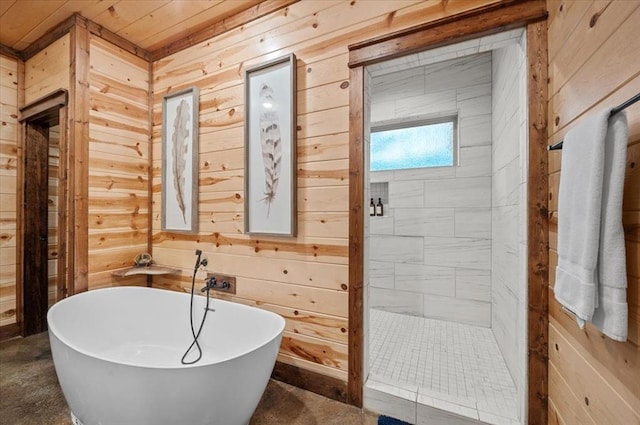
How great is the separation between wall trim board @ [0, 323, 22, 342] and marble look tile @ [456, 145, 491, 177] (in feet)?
14.7

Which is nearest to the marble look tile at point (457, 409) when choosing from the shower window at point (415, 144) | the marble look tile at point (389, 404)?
the marble look tile at point (389, 404)

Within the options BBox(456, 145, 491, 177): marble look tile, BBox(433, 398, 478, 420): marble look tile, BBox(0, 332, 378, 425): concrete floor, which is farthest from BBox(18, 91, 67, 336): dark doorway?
BBox(456, 145, 491, 177): marble look tile

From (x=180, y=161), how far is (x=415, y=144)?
94.9 inches

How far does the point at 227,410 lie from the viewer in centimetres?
124

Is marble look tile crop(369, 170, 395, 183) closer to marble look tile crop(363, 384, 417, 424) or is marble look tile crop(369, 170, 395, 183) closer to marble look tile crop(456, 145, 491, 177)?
marble look tile crop(456, 145, 491, 177)

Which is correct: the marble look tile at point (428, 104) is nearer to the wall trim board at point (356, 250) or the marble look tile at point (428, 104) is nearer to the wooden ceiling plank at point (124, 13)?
the wall trim board at point (356, 250)

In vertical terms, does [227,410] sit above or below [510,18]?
below

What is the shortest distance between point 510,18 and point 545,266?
120cm

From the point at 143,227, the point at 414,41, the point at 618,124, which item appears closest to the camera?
the point at 618,124

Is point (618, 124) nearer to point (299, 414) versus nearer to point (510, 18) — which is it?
point (510, 18)

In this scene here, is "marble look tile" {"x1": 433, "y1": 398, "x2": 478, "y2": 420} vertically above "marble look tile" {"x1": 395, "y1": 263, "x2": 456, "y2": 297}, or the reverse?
"marble look tile" {"x1": 395, "y1": 263, "x2": 456, "y2": 297}

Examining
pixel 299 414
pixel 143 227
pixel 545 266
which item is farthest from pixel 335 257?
pixel 143 227

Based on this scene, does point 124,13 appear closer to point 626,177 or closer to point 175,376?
point 175,376

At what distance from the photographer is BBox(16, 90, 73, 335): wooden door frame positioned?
2.29m
